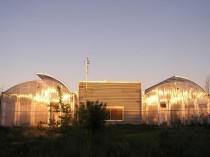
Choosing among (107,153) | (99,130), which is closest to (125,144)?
(107,153)

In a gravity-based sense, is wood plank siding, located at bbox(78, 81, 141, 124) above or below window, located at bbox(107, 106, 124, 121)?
above

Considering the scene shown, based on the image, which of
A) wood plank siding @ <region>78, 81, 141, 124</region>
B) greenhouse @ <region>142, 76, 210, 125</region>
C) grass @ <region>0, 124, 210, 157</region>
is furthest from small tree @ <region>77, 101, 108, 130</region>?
greenhouse @ <region>142, 76, 210, 125</region>

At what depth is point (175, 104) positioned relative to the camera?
117ft

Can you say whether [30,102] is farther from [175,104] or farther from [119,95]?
[175,104]

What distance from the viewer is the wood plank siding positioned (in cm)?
3450

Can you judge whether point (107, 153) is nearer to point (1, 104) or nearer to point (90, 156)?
point (90, 156)

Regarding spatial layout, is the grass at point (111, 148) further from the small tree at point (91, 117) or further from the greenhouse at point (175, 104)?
the greenhouse at point (175, 104)

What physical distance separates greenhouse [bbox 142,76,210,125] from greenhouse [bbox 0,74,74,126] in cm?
842

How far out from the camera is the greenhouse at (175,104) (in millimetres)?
34750

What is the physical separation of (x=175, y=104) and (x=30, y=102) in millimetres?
15432

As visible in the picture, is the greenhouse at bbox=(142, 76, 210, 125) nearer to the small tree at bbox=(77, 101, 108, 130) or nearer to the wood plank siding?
the wood plank siding

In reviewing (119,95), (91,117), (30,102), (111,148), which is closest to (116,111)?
(119,95)

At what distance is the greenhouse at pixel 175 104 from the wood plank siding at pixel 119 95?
42.9 inches

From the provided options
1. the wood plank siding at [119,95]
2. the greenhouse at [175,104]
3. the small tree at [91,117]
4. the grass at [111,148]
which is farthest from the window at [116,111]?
the grass at [111,148]
